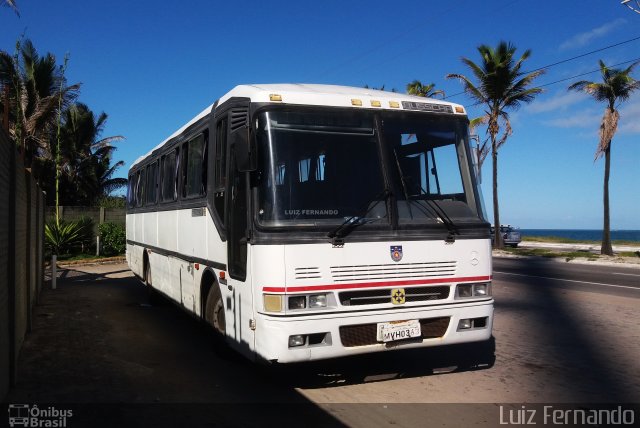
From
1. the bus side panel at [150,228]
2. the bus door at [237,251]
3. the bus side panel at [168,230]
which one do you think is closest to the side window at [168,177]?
the bus side panel at [168,230]

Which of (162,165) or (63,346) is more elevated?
(162,165)

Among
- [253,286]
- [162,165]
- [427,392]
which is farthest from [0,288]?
[162,165]

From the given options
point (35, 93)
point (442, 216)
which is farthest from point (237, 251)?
point (35, 93)

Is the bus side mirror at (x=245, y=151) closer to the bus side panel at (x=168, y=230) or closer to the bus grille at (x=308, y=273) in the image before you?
the bus grille at (x=308, y=273)

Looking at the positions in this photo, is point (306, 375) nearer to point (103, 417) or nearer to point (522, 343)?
point (103, 417)

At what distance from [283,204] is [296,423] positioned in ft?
6.21

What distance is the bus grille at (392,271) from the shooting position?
5176 millimetres

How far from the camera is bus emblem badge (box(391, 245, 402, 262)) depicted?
538 centimetres

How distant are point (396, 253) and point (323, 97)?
168cm

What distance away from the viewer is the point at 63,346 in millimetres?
7531

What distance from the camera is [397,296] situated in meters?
5.38

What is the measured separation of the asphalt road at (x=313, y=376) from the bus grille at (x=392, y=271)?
1.13 m

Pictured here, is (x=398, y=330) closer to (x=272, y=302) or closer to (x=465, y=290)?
(x=465, y=290)

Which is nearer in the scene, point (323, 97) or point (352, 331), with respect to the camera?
point (352, 331)
